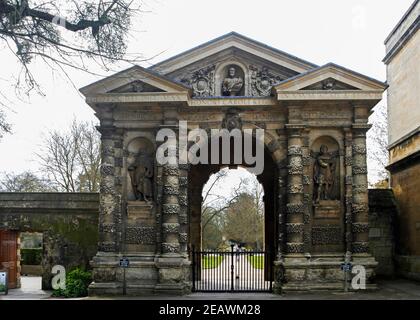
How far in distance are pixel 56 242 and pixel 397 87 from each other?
15.7 metres

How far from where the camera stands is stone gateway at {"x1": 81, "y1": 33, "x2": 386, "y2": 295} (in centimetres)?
1698

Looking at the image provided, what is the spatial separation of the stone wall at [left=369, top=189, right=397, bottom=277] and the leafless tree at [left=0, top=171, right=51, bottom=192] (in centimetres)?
2510

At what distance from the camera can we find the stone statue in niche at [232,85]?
1784cm

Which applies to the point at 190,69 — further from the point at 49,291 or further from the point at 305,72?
the point at 49,291

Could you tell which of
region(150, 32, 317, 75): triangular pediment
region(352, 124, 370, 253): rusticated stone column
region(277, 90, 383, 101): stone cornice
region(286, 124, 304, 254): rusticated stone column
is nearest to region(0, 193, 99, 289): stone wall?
region(150, 32, 317, 75): triangular pediment

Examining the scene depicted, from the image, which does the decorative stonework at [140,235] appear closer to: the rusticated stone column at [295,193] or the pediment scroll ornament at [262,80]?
the rusticated stone column at [295,193]

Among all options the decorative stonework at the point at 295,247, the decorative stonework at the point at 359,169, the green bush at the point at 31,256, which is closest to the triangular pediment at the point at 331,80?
the decorative stonework at the point at 359,169

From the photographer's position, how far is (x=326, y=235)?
17297 millimetres

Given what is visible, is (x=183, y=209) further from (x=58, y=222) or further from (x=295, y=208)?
(x=58, y=222)

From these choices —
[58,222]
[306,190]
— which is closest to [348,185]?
[306,190]

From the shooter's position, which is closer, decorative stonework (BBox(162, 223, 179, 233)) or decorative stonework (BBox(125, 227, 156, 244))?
decorative stonework (BBox(162, 223, 179, 233))

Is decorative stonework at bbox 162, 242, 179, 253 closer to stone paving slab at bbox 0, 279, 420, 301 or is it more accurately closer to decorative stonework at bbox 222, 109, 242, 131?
stone paving slab at bbox 0, 279, 420, 301
